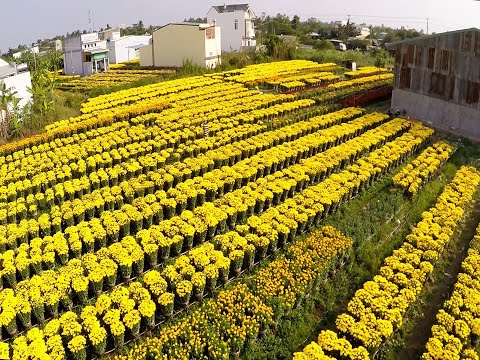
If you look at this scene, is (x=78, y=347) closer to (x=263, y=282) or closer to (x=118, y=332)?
(x=118, y=332)

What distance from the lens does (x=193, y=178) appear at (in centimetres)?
1686

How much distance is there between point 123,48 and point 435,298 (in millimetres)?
50009

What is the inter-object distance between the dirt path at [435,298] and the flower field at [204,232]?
0.47 m

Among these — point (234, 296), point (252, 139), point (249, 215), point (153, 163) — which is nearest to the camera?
point (234, 296)

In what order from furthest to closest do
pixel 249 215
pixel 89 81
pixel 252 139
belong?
pixel 89 81 → pixel 252 139 → pixel 249 215

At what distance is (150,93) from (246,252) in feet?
68.4

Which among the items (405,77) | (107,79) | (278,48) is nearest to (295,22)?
(278,48)

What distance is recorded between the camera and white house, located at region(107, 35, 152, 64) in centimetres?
5200

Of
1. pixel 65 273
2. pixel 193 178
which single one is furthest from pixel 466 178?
pixel 65 273

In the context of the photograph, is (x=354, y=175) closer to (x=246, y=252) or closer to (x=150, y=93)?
(x=246, y=252)

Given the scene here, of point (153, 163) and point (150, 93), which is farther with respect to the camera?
point (150, 93)

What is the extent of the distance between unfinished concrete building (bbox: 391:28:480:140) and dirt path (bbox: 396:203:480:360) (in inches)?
367

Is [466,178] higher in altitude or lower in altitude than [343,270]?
higher

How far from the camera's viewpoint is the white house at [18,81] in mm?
23750
